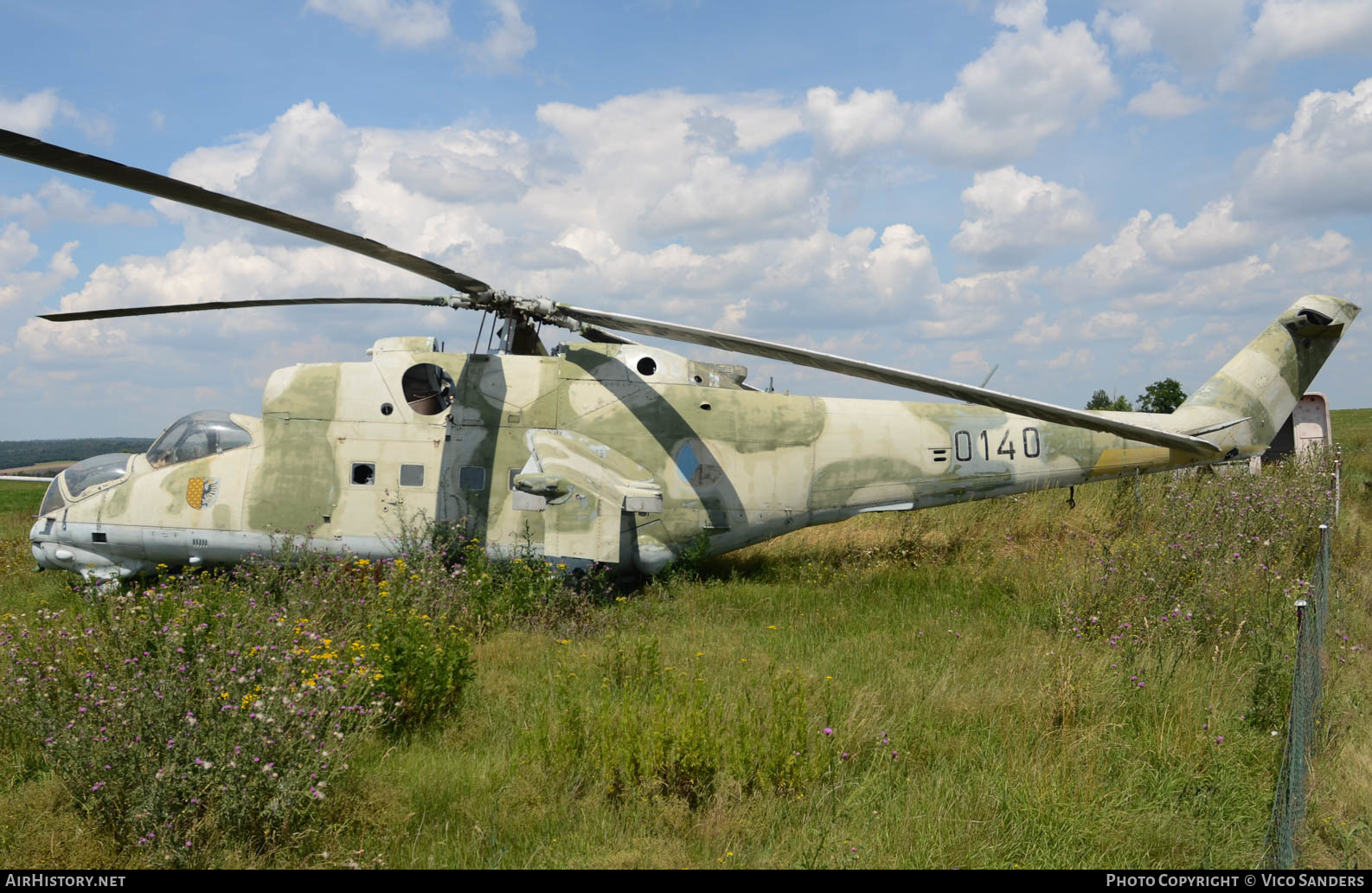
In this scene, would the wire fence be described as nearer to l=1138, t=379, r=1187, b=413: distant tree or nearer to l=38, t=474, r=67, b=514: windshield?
l=38, t=474, r=67, b=514: windshield

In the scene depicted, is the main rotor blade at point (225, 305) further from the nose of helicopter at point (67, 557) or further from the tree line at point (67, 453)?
the tree line at point (67, 453)

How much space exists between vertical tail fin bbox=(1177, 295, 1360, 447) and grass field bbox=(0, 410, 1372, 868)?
9.15 feet

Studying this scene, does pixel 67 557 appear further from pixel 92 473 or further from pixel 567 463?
pixel 567 463

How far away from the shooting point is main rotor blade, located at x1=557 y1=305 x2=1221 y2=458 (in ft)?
27.1

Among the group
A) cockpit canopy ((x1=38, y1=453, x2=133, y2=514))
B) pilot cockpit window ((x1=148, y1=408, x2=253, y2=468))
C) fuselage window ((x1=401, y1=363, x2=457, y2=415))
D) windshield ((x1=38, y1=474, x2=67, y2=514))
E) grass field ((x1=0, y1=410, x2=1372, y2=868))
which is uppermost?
fuselage window ((x1=401, y1=363, x2=457, y2=415))

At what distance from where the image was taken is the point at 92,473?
962 centimetres

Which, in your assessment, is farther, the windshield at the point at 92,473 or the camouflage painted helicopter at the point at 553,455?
the windshield at the point at 92,473

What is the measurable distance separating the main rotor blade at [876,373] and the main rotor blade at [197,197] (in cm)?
182

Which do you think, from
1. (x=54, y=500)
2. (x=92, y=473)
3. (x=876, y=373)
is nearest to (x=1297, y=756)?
(x=876, y=373)

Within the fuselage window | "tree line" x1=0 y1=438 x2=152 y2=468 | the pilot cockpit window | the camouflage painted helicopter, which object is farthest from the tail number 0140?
"tree line" x1=0 y1=438 x2=152 y2=468

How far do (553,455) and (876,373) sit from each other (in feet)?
12.2

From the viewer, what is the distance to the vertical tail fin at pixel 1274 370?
11.5 metres

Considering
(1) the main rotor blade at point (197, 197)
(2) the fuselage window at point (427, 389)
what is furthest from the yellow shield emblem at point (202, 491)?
(1) the main rotor blade at point (197, 197)

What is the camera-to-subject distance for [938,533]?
13023 millimetres
